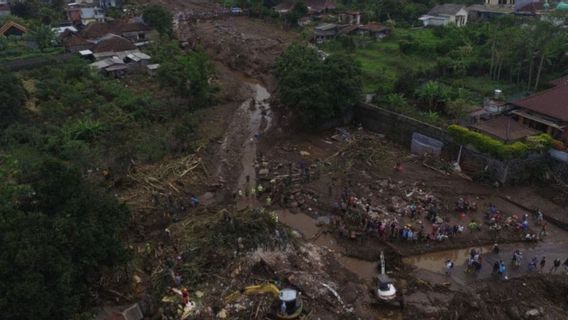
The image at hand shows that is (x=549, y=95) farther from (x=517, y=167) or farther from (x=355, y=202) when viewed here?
(x=355, y=202)

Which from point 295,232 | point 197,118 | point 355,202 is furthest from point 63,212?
point 197,118

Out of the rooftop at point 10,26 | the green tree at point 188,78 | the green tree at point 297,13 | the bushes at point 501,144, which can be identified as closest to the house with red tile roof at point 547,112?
the bushes at point 501,144

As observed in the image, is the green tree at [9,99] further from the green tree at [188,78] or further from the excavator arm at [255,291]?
the excavator arm at [255,291]

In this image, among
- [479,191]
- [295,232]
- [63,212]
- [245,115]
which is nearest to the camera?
[63,212]

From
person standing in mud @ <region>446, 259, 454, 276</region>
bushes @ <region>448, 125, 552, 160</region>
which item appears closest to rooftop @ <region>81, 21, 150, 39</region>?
bushes @ <region>448, 125, 552, 160</region>

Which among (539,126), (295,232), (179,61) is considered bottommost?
(295,232)

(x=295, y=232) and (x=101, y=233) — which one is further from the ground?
(x=101, y=233)

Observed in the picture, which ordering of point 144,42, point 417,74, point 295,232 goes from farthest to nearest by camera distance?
1. point 144,42
2. point 417,74
3. point 295,232
